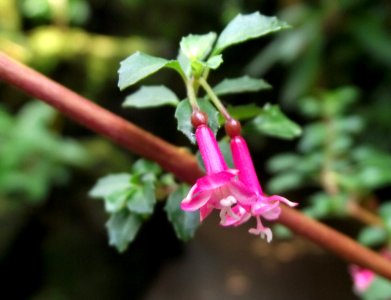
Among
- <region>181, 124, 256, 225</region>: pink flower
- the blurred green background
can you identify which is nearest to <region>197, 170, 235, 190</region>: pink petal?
<region>181, 124, 256, 225</region>: pink flower

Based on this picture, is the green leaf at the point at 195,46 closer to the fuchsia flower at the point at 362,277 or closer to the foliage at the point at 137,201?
the foliage at the point at 137,201

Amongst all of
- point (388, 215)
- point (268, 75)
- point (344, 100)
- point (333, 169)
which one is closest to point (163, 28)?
point (268, 75)

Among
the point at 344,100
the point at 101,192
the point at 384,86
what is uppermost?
the point at 101,192

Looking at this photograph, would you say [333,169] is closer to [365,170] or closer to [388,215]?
[365,170]

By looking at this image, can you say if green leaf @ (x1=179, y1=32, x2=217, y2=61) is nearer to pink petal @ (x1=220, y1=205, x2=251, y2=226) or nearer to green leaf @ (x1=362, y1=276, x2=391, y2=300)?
pink petal @ (x1=220, y1=205, x2=251, y2=226)

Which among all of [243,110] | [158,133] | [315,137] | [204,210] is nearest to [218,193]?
[204,210]

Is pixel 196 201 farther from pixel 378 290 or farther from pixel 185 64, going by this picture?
pixel 378 290
